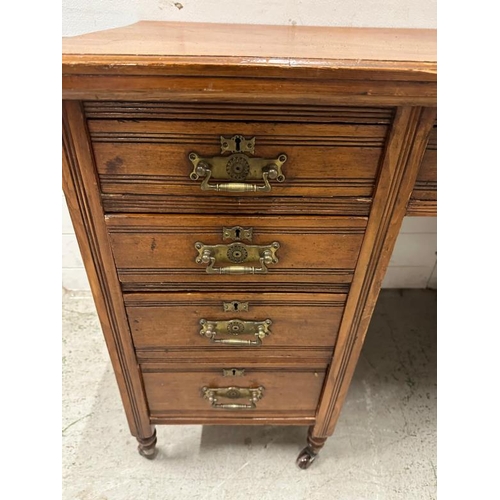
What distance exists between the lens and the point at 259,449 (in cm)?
109

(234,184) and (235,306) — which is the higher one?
(234,184)

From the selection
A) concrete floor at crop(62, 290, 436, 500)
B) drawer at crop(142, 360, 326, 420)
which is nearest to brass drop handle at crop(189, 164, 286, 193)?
drawer at crop(142, 360, 326, 420)

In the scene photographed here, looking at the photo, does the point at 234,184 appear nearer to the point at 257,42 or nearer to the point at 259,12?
the point at 257,42

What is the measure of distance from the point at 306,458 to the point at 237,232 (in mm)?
686

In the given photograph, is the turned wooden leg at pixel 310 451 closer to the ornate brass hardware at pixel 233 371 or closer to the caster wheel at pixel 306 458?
the caster wheel at pixel 306 458

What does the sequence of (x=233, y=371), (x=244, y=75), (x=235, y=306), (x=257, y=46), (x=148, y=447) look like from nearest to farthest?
(x=244, y=75)
(x=257, y=46)
(x=235, y=306)
(x=233, y=371)
(x=148, y=447)

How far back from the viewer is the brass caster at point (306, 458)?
3.37 feet

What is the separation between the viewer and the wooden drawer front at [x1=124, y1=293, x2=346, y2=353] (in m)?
0.72

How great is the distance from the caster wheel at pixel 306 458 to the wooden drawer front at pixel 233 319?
389 mm

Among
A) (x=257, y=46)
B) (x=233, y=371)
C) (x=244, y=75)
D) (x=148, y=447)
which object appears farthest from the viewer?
(x=148, y=447)

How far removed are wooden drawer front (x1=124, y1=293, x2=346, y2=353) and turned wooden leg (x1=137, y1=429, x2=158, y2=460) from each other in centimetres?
33

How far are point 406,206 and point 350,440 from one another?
0.75 m

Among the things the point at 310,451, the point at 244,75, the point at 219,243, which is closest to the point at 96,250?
the point at 219,243

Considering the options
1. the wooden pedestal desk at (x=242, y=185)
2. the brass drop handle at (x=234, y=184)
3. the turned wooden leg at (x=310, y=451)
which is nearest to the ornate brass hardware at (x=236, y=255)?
the wooden pedestal desk at (x=242, y=185)
